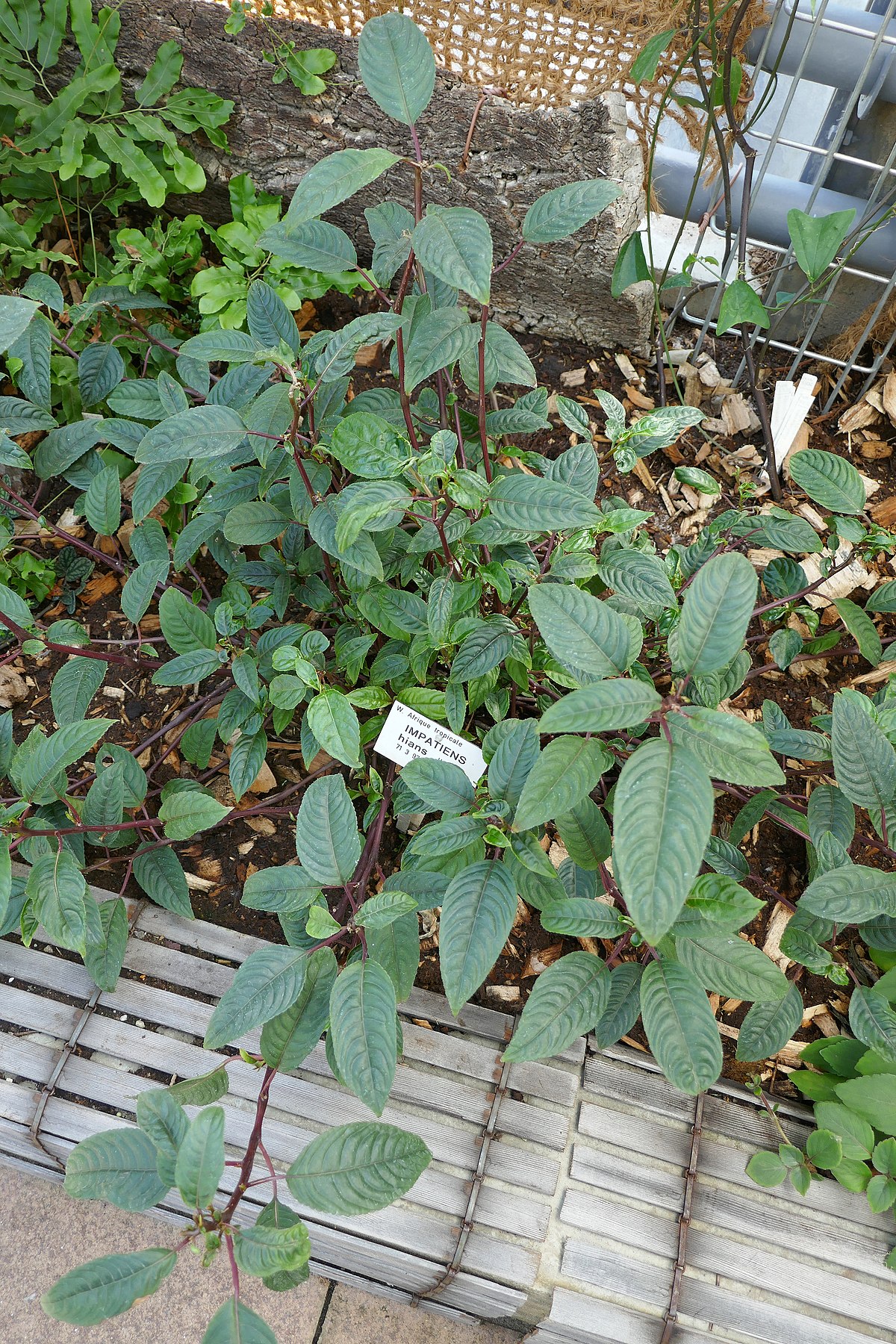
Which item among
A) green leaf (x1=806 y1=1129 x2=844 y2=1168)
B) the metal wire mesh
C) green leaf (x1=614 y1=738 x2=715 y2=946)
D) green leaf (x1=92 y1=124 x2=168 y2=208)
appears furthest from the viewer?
green leaf (x1=92 y1=124 x2=168 y2=208)

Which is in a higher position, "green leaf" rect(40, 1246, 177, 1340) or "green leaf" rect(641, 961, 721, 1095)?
"green leaf" rect(641, 961, 721, 1095)

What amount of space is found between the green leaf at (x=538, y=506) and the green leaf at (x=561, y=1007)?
571 millimetres

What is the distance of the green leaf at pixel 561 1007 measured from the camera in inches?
43.7

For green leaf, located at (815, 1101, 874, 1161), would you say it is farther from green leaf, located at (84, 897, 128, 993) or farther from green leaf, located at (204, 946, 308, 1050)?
green leaf, located at (84, 897, 128, 993)

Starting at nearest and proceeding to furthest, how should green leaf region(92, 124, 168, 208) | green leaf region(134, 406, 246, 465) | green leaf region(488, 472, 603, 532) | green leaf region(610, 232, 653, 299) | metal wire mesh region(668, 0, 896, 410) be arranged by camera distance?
green leaf region(488, 472, 603, 532), green leaf region(134, 406, 246, 465), metal wire mesh region(668, 0, 896, 410), green leaf region(610, 232, 653, 299), green leaf region(92, 124, 168, 208)

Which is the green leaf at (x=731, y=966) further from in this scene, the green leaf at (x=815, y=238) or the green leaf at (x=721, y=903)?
the green leaf at (x=815, y=238)

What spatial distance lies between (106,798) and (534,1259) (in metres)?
0.96

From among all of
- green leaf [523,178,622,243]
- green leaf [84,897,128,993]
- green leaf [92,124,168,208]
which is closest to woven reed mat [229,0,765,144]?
green leaf [92,124,168,208]

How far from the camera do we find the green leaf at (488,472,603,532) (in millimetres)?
1132

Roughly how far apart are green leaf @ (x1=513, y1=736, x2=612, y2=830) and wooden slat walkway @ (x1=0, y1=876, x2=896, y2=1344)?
0.70 meters

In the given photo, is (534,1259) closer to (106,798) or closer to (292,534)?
(106,798)

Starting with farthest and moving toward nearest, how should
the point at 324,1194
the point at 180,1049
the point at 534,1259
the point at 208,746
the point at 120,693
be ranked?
the point at 120,693 → the point at 208,746 → the point at 180,1049 → the point at 534,1259 → the point at 324,1194

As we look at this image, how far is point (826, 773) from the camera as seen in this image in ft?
5.81

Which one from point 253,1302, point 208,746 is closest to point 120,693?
point 208,746
